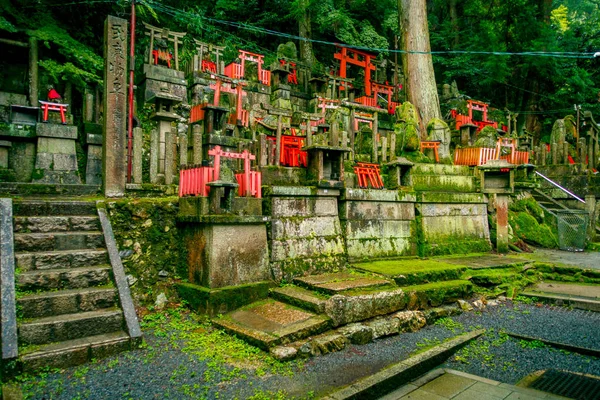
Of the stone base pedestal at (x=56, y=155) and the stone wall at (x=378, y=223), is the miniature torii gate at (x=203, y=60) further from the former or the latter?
the stone wall at (x=378, y=223)

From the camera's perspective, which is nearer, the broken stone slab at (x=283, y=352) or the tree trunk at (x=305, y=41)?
the broken stone slab at (x=283, y=352)

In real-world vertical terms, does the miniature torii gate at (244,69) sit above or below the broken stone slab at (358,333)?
above

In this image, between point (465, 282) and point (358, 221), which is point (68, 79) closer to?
point (358, 221)

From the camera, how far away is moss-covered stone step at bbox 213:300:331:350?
4.45 metres

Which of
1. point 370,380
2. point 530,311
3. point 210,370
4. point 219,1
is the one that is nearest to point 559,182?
point 530,311

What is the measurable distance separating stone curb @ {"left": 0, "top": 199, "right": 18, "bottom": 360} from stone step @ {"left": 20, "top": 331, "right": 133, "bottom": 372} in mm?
175

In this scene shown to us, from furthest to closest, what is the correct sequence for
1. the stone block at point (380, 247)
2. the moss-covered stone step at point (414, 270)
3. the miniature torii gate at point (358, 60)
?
the miniature torii gate at point (358, 60)
the stone block at point (380, 247)
the moss-covered stone step at point (414, 270)

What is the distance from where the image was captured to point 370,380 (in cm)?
371

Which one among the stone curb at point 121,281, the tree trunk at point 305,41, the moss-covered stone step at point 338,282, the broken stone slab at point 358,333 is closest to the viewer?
the stone curb at point 121,281

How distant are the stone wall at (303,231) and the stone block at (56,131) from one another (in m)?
8.25

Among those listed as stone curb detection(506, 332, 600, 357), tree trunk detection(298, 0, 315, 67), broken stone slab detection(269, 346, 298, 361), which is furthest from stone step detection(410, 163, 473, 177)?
tree trunk detection(298, 0, 315, 67)

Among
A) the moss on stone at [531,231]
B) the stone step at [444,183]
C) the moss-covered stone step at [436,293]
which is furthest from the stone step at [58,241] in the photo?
the moss on stone at [531,231]

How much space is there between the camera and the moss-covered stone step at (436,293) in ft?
19.8

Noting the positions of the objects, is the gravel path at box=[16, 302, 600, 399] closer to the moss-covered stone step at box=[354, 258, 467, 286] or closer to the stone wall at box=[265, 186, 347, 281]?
the moss-covered stone step at box=[354, 258, 467, 286]
